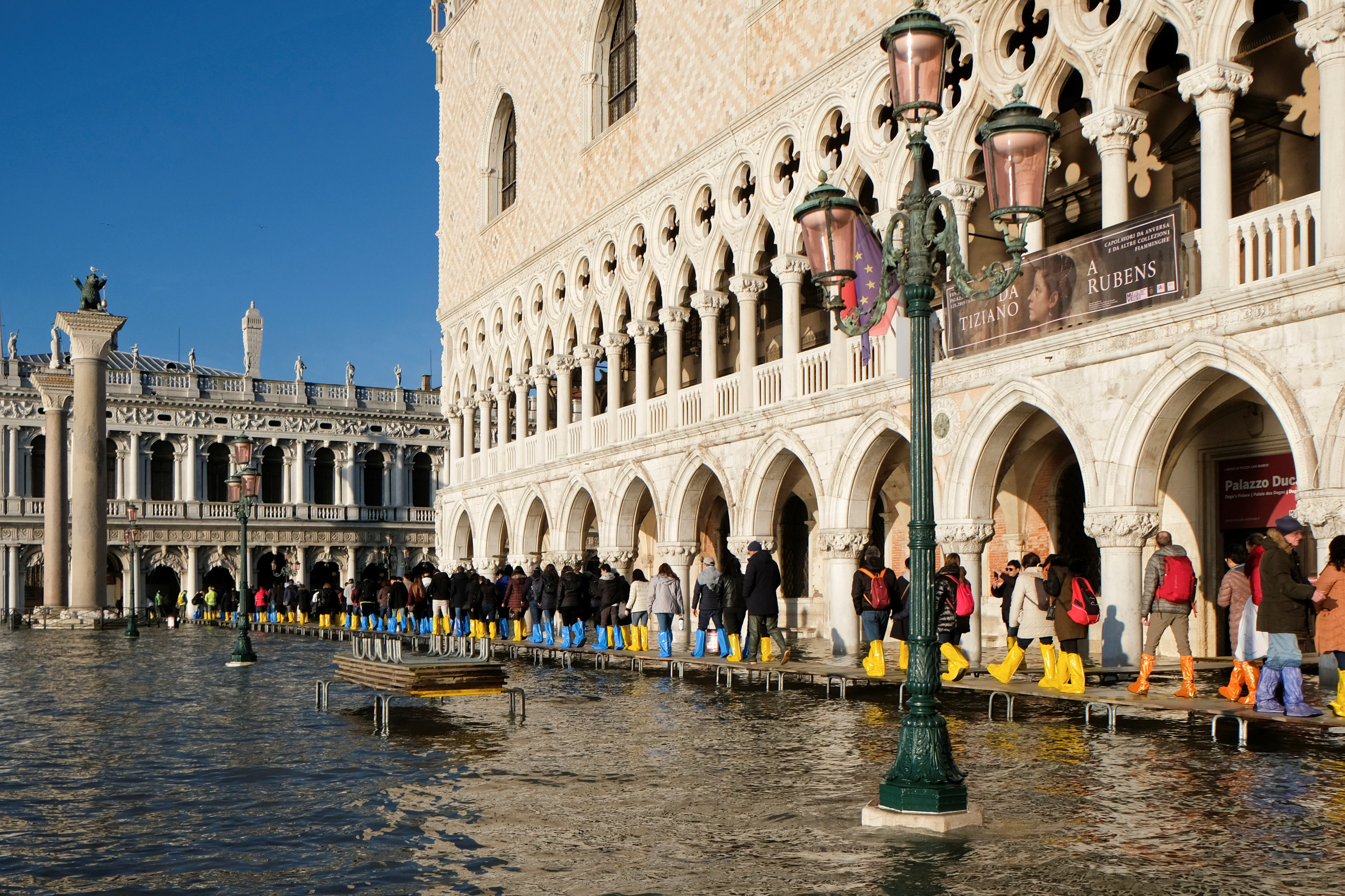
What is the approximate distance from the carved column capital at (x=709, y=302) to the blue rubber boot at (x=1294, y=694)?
13643 mm

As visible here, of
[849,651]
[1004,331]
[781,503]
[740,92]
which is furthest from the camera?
[781,503]

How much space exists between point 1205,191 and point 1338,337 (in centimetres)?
237

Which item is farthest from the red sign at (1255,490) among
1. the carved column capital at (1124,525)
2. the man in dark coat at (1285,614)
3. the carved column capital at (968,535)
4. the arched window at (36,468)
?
the arched window at (36,468)

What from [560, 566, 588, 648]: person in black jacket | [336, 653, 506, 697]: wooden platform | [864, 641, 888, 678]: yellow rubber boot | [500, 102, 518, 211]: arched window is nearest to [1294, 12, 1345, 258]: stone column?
[864, 641, 888, 678]: yellow rubber boot

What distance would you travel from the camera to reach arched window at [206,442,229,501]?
57562mm

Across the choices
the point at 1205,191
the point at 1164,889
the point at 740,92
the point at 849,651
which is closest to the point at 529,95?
the point at 740,92

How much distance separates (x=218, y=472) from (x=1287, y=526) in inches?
2067

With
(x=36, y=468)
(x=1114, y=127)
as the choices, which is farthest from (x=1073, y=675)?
(x=36, y=468)

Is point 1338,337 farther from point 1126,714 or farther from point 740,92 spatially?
point 740,92

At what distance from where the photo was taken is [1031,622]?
13.5m

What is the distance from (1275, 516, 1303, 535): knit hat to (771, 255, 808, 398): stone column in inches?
387

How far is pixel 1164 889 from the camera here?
19.3ft

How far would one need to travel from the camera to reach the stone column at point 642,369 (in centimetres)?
2512

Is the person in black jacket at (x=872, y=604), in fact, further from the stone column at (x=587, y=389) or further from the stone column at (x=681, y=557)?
the stone column at (x=587, y=389)
